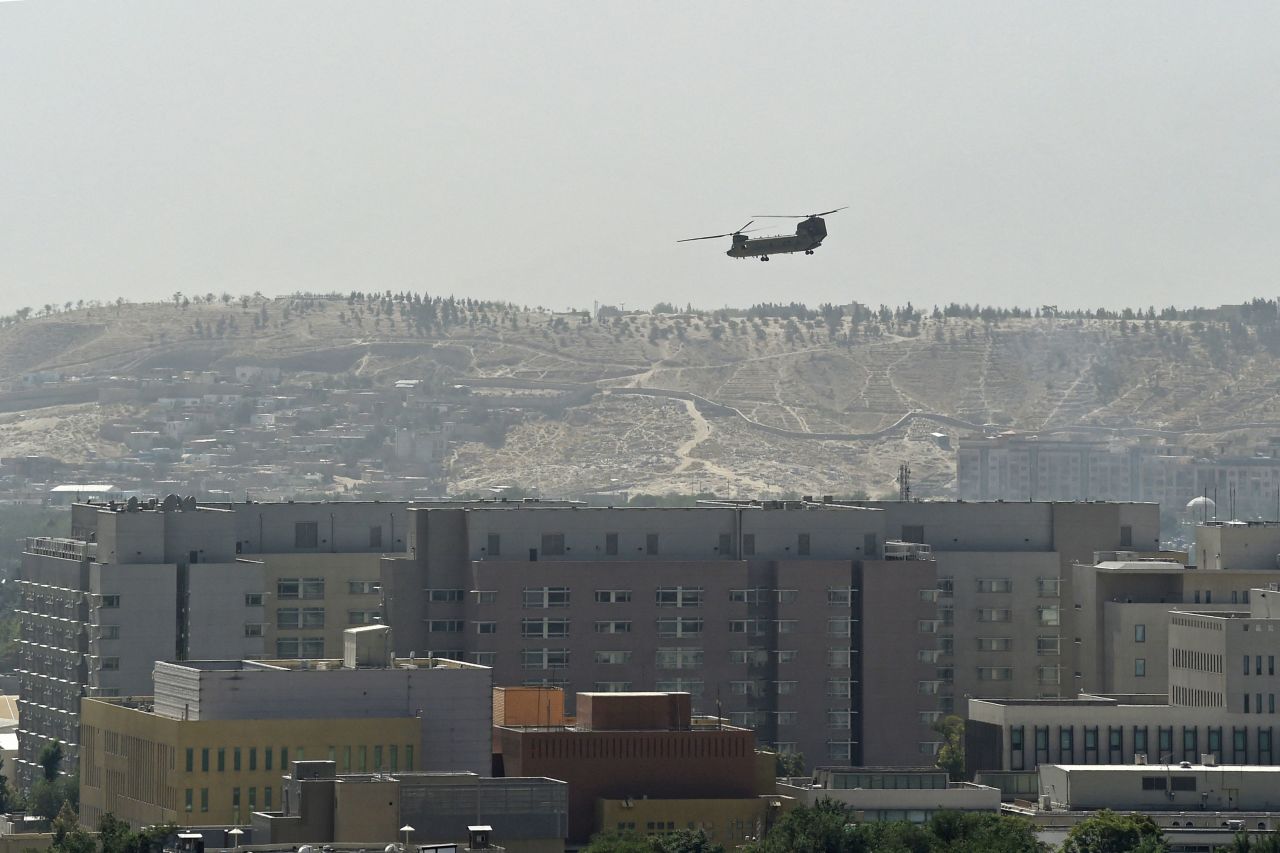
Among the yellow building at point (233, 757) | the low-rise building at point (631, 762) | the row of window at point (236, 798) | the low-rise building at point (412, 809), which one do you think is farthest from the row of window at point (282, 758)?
the low-rise building at point (412, 809)

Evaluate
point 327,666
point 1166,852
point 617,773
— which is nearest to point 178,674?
point 327,666

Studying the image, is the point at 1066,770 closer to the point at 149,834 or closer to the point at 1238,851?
the point at 1238,851

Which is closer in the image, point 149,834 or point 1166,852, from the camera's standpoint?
point 149,834

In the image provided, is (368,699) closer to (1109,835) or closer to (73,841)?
(73,841)

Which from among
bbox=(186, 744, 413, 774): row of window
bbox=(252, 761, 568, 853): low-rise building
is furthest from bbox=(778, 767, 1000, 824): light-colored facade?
bbox=(252, 761, 568, 853): low-rise building

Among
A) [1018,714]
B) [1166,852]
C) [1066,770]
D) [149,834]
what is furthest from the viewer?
[1018,714]

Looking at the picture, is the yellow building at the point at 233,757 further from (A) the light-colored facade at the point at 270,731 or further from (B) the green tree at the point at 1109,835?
(B) the green tree at the point at 1109,835
